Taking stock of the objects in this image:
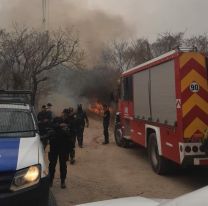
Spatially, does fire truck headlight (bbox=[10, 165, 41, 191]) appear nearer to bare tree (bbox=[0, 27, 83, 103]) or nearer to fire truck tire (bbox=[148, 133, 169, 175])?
fire truck tire (bbox=[148, 133, 169, 175])

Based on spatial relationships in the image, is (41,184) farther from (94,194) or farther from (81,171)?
(81,171)

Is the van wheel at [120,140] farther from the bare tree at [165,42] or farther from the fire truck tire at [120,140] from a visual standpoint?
the bare tree at [165,42]

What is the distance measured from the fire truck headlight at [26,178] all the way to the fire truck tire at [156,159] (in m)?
5.30

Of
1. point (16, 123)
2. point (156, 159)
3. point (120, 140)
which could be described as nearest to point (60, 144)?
point (16, 123)

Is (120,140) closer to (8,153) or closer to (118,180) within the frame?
(118,180)

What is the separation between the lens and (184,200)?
2527 millimetres

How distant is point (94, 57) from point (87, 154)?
27686mm

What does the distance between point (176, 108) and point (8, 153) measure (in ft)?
14.5

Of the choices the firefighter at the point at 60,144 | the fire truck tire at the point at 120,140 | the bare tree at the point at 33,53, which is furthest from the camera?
the bare tree at the point at 33,53

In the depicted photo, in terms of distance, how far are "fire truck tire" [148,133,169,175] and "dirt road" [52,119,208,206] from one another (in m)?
0.16

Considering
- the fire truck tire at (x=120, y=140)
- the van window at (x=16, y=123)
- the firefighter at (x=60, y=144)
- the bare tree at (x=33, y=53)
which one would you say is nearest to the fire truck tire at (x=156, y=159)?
the firefighter at (x=60, y=144)

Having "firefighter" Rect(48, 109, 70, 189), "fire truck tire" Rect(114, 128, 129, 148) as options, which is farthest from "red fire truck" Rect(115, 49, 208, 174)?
"fire truck tire" Rect(114, 128, 129, 148)

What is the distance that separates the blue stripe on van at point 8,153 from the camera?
523cm

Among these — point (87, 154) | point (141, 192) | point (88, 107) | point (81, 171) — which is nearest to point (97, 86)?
point (88, 107)
